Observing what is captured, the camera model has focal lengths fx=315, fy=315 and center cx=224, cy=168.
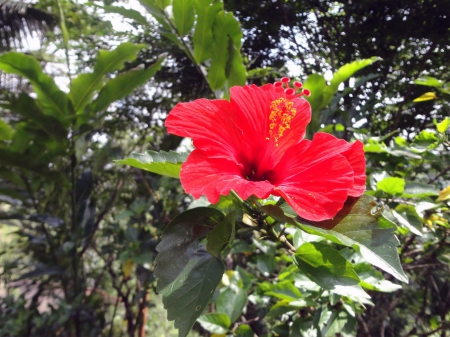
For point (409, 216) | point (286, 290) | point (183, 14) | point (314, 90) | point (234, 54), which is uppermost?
point (183, 14)

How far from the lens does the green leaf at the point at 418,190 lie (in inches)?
28.2

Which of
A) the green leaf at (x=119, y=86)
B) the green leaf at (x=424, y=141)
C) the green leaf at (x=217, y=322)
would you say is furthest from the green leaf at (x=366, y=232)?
the green leaf at (x=119, y=86)

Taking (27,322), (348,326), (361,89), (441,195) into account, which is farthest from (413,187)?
(27,322)

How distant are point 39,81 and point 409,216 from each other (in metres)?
1.26

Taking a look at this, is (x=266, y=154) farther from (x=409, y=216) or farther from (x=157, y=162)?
(x=409, y=216)

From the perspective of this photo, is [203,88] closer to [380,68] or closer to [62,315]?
[380,68]

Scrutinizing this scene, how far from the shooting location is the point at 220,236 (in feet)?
1.37

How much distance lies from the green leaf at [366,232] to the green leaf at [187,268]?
15cm

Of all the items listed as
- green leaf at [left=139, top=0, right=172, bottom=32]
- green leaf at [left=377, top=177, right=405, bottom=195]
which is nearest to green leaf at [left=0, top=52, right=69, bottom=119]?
green leaf at [left=139, top=0, right=172, bottom=32]

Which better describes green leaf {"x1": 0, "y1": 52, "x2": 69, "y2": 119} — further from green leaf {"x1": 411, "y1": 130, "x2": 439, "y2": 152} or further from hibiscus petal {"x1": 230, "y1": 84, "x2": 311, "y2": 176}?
green leaf {"x1": 411, "y1": 130, "x2": 439, "y2": 152}

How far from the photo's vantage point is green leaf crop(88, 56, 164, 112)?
1.21 m

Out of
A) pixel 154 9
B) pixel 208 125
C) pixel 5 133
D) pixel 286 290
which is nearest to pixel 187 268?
pixel 208 125

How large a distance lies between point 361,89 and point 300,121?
121 centimetres

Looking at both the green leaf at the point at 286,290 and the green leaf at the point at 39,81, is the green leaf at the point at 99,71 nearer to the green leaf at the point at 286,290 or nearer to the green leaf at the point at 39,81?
the green leaf at the point at 39,81
